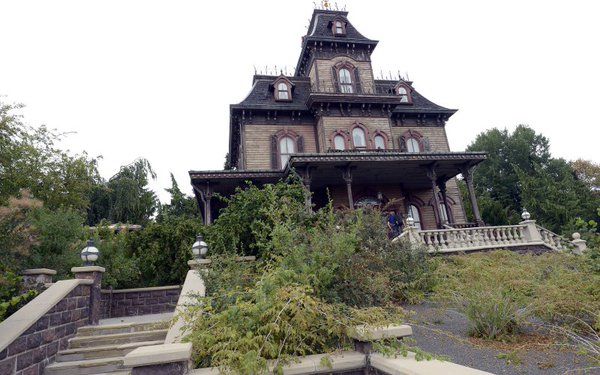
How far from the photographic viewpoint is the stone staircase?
4.92 meters

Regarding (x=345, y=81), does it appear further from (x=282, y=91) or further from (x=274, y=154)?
(x=274, y=154)

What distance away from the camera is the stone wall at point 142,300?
32.0ft

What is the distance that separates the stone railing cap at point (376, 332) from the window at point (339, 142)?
15.5 metres

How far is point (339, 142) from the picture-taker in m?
18.6

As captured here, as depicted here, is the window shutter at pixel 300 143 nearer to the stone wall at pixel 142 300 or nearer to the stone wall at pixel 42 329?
the stone wall at pixel 142 300

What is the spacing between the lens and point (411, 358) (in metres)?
3.03

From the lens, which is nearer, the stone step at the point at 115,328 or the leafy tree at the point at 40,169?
the stone step at the point at 115,328

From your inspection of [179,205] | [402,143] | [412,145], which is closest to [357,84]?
[402,143]

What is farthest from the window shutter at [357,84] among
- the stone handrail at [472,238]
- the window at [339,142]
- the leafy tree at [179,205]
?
the leafy tree at [179,205]

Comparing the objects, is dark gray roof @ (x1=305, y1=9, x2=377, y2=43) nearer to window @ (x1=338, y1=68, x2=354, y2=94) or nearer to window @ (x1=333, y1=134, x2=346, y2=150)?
window @ (x1=338, y1=68, x2=354, y2=94)

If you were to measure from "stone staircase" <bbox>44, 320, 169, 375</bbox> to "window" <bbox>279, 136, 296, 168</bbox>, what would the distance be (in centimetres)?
1303

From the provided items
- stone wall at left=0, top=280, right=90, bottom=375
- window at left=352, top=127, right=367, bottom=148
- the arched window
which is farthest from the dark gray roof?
stone wall at left=0, top=280, right=90, bottom=375

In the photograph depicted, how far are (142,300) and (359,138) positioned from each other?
1355 cm

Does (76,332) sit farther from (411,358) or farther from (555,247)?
(555,247)
